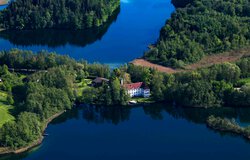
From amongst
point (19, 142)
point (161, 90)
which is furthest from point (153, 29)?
point (19, 142)

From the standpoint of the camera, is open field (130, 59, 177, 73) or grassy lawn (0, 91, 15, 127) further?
open field (130, 59, 177, 73)

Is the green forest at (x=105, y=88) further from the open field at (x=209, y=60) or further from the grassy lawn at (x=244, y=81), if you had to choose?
the open field at (x=209, y=60)

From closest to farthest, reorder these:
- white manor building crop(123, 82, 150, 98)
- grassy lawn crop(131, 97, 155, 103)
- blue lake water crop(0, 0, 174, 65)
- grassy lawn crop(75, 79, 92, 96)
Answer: grassy lawn crop(131, 97, 155, 103)
white manor building crop(123, 82, 150, 98)
grassy lawn crop(75, 79, 92, 96)
blue lake water crop(0, 0, 174, 65)

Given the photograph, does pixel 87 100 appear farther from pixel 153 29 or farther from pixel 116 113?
pixel 153 29

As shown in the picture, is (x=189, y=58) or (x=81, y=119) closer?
(x=81, y=119)

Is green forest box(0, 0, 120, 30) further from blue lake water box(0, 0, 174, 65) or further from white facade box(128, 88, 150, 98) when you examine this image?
white facade box(128, 88, 150, 98)

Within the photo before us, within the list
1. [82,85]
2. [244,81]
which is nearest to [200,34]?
[244,81]

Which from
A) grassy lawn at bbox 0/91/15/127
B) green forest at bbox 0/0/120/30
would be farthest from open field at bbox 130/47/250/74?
green forest at bbox 0/0/120/30
